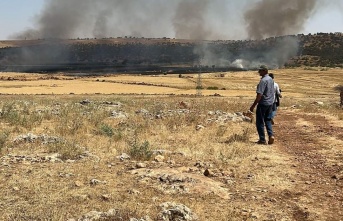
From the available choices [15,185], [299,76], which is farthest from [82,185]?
[299,76]

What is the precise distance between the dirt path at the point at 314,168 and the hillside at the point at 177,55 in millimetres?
70251

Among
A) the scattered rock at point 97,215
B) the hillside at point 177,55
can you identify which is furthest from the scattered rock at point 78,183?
the hillside at point 177,55

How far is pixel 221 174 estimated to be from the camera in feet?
23.2

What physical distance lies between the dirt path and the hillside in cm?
7025

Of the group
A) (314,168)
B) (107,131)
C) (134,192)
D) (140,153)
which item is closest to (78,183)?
(134,192)

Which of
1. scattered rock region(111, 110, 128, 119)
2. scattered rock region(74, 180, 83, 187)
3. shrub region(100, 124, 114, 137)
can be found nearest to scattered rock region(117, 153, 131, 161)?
scattered rock region(74, 180, 83, 187)

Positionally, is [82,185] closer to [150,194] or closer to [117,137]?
[150,194]

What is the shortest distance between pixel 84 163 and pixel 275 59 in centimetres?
9202

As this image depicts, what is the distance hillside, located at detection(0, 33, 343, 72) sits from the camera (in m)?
93.6

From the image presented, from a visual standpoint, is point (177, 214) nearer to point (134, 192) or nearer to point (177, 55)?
point (134, 192)

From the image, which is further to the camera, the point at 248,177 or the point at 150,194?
the point at 248,177

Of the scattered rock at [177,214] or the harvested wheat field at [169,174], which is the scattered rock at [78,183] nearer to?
the harvested wheat field at [169,174]

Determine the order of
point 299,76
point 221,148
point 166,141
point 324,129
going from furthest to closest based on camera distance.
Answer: point 299,76, point 324,129, point 166,141, point 221,148

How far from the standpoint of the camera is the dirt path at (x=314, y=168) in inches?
215
